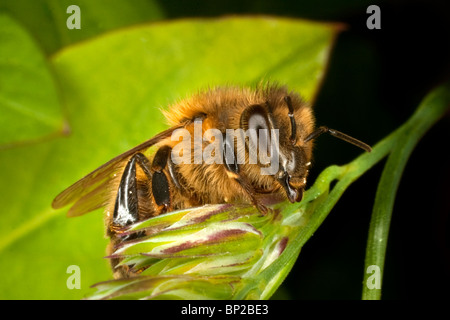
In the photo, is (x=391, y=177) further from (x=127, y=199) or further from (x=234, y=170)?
(x=127, y=199)

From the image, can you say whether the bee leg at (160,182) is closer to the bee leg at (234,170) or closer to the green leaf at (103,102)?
the bee leg at (234,170)

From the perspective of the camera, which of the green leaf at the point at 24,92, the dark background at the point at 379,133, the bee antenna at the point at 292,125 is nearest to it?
the bee antenna at the point at 292,125

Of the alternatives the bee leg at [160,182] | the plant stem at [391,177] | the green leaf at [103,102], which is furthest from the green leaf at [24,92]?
the plant stem at [391,177]

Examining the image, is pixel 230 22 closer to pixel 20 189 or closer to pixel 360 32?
pixel 360 32

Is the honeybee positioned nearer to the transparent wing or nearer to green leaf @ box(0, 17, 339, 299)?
the transparent wing

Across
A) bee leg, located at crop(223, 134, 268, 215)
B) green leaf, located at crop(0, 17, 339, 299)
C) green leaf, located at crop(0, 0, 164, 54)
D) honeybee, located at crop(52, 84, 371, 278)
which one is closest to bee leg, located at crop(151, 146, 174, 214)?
honeybee, located at crop(52, 84, 371, 278)
